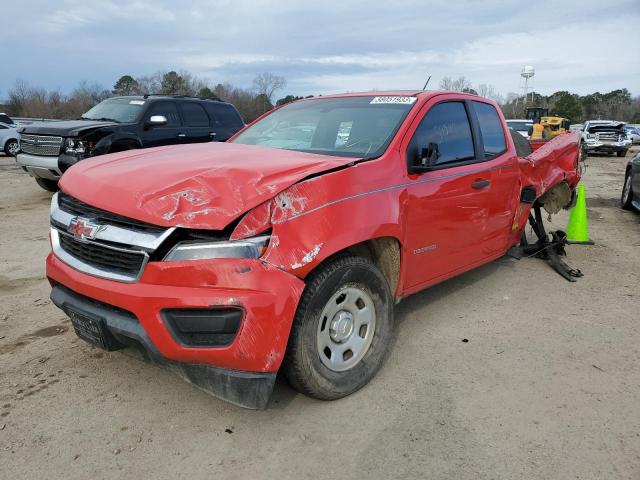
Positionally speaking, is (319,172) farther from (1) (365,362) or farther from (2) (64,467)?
(2) (64,467)

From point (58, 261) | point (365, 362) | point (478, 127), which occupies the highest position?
point (478, 127)

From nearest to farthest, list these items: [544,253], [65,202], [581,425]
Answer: [581,425] → [65,202] → [544,253]

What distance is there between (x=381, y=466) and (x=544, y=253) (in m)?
4.53

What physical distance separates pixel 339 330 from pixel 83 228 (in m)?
1.51

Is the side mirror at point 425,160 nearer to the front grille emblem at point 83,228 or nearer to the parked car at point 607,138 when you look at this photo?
the front grille emblem at point 83,228

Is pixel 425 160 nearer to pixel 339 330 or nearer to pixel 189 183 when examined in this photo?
pixel 339 330

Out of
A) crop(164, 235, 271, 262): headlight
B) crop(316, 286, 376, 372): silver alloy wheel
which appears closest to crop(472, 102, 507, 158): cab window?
crop(316, 286, 376, 372): silver alloy wheel

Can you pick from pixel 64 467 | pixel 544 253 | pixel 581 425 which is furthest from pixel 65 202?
pixel 544 253

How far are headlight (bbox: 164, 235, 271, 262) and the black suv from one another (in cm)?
682

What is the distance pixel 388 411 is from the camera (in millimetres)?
2861

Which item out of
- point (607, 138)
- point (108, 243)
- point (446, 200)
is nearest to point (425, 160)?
point (446, 200)

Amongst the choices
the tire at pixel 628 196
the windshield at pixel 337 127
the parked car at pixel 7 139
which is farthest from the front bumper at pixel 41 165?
the parked car at pixel 7 139

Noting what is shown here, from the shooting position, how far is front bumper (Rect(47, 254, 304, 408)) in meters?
2.35

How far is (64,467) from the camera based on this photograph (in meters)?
2.38
